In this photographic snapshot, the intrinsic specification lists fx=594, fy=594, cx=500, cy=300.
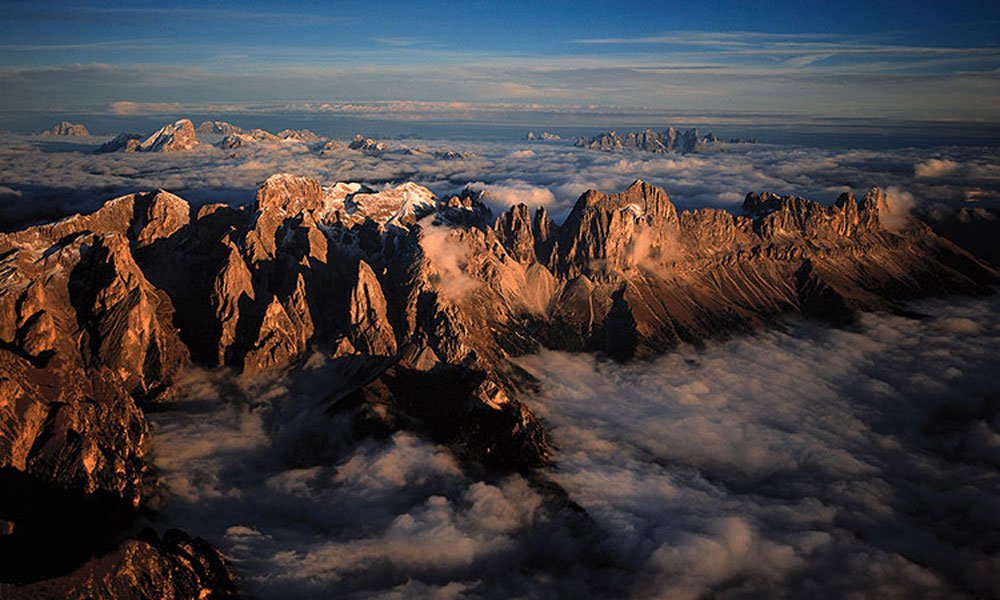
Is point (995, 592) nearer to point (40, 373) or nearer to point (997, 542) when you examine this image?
point (997, 542)

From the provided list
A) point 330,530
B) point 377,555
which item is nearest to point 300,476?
point 330,530

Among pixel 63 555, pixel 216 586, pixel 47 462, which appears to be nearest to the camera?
pixel 63 555

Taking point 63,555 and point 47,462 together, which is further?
point 47,462

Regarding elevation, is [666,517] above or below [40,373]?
below

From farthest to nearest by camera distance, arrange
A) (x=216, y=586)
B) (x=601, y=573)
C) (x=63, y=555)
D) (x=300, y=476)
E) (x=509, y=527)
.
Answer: (x=300, y=476), (x=509, y=527), (x=601, y=573), (x=216, y=586), (x=63, y=555)

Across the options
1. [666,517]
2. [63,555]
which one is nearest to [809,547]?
[666,517]

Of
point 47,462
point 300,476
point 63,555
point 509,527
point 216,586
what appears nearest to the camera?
point 63,555

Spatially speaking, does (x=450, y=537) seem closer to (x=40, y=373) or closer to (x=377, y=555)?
(x=377, y=555)

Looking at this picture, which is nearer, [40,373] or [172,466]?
[40,373]

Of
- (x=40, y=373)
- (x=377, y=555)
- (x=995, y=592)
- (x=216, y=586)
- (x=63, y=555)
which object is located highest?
(x=40, y=373)
